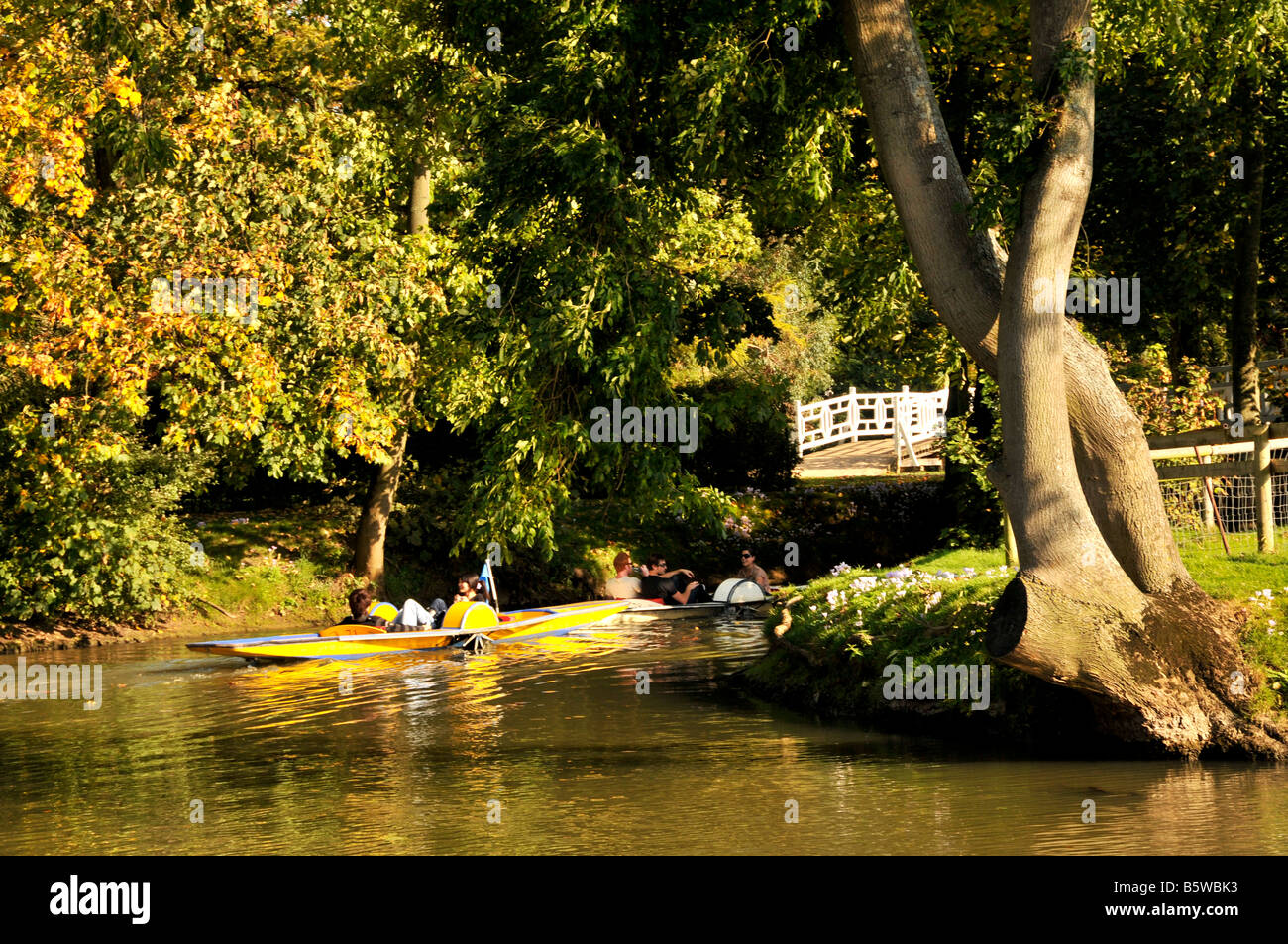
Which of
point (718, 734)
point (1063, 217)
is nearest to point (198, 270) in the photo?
point (718, 734)

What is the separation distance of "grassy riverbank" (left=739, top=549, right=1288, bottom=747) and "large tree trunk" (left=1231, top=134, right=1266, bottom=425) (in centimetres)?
796

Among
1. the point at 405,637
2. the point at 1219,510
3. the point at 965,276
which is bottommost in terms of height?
the point at 405,637

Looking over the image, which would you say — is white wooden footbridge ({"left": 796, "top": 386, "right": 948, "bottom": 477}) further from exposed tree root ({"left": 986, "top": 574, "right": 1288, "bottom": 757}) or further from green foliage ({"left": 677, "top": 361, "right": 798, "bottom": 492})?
exposed tree root ({"left": 986, "top": 574, "right": 1288, "bottom": 757})

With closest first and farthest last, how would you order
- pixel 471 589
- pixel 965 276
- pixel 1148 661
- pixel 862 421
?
pixel 1148 661 < pixel 965 276 < pixel 471 589 < pixel 862 421

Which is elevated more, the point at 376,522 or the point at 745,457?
the point at 745,457

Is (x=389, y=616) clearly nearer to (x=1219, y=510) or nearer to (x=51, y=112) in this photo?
(x=51, y=112)

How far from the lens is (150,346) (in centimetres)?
1942

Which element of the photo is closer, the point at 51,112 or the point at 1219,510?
the point at 1219,510

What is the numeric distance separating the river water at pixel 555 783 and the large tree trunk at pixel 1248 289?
11.7 meters

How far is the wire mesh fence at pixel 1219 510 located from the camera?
15.3 metres

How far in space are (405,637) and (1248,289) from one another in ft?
48.8

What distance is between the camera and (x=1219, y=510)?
16.2 meters

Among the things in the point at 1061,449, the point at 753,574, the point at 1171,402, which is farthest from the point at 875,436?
the point at 1061,449
